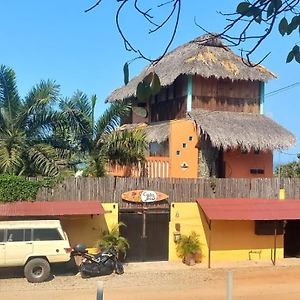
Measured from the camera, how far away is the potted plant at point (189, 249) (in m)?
17.8

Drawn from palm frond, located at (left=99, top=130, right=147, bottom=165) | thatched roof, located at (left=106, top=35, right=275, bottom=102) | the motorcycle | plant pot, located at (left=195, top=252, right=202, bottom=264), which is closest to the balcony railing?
palm frond, located at (left=99, top=130, right=147, bottom=165)

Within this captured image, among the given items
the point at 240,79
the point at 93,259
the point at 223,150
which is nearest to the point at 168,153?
the point at 223,150

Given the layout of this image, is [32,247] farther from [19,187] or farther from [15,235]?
[19,187]

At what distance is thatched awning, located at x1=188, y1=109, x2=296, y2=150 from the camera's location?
20297 millimetres

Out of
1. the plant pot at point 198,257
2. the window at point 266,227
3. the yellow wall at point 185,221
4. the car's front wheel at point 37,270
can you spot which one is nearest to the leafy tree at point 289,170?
the window at point 266,227

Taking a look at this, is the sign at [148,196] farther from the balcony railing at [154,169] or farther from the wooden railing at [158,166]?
the wooden railing at [158,166]

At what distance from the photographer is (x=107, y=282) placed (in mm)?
15195

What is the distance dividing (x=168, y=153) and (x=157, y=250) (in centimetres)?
466

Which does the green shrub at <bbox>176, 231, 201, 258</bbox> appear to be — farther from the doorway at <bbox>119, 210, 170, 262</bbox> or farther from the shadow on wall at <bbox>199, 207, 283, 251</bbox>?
the shadow on wall at <bbox>199, 207, 283, 251</bbox>

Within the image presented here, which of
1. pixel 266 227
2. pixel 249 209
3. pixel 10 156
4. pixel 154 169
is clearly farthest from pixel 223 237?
pixel 10 156

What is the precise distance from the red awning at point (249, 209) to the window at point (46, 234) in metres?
4.89

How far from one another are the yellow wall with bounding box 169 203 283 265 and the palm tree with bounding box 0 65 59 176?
446cm

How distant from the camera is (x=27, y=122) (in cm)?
1770

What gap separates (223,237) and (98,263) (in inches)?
191
